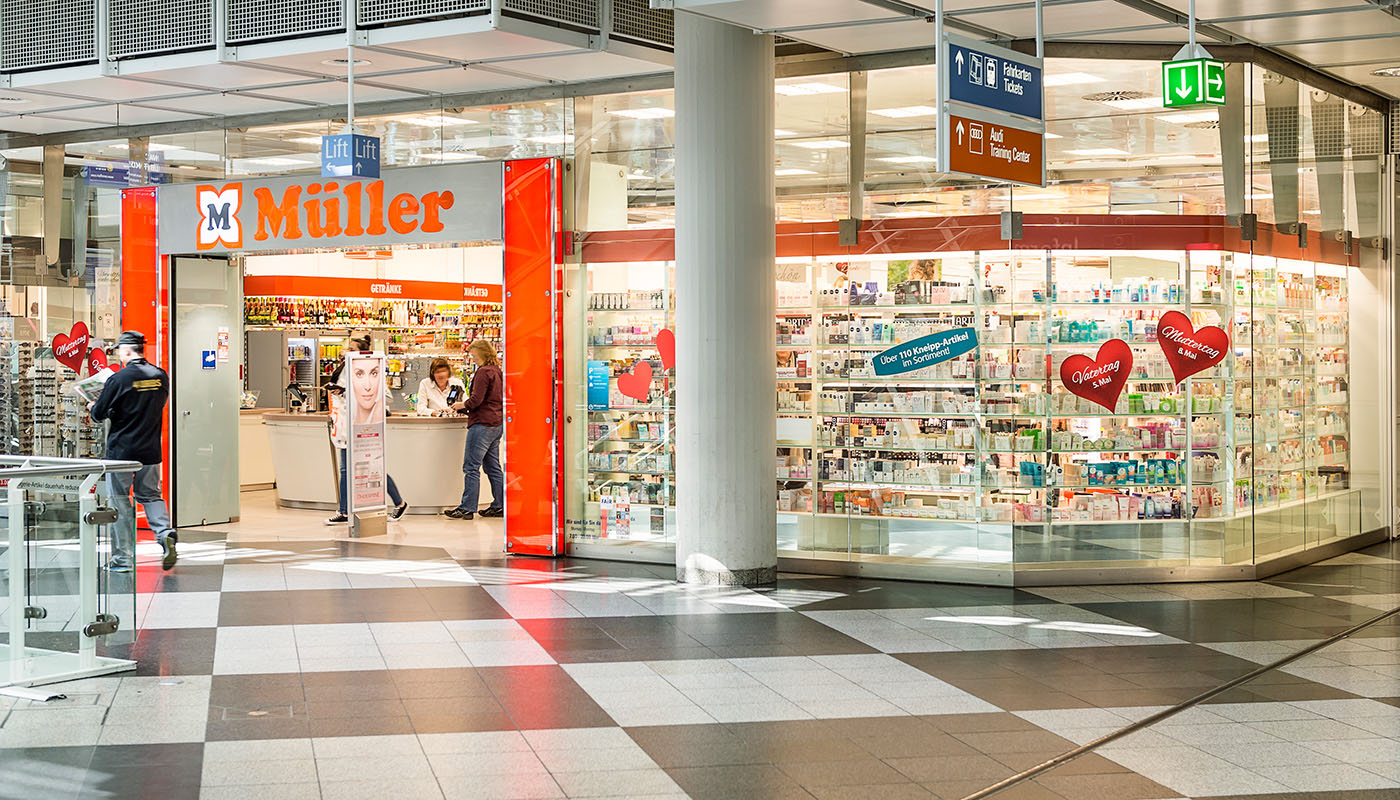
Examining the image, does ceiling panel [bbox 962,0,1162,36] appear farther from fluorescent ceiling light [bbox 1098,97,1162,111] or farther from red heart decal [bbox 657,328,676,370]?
red heart decal [bbox 657,328,676,370]

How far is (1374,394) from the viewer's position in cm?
1109

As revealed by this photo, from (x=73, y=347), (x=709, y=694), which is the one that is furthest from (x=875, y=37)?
(x=73, y=347)

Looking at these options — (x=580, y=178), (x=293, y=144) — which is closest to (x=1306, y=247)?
(x=580, y=178)

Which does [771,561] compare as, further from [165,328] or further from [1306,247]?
[165,328]

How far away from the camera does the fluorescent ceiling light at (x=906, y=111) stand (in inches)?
362

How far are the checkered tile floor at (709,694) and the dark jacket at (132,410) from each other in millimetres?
972

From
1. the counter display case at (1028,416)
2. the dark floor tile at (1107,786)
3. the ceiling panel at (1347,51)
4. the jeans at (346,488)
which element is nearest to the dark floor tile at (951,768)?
the dark floor tile at (1107,786)

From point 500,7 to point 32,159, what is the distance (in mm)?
6332

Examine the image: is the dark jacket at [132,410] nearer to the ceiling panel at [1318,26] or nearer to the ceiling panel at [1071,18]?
the ceiling panel at [1071,18]

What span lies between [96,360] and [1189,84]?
9474mm

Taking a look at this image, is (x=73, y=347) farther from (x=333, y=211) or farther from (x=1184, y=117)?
(x=1184, y=117)

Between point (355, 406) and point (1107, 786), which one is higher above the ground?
point (355, 406)

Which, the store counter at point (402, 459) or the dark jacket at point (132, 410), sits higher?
the dark jacket at point (132, 410)

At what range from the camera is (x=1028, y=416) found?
918 centimetres
